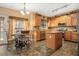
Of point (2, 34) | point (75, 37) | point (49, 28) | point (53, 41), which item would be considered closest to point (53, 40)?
point (53, 41)

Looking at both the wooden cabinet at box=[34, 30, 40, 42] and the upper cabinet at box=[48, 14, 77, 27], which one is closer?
the upper cabinet at box=[48, 14, 77, 27]

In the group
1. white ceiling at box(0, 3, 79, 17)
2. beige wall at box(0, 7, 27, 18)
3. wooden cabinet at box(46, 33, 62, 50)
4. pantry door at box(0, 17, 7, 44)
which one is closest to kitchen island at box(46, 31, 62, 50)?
wooden cabinet at box(46, 33, 62, 50)

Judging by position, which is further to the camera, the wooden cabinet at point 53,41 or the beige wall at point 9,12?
the wooden cabinet at point 53,41

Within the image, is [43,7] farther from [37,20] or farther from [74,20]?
[74,20]

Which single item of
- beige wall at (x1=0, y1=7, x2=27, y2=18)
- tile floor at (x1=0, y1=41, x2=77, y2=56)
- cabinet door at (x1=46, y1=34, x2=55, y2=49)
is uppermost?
beige wall at (x1=0, y1=7, x2=27, y2=18)

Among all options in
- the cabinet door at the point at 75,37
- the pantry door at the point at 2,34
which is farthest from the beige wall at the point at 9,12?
the cabinet door at the point at 75,37

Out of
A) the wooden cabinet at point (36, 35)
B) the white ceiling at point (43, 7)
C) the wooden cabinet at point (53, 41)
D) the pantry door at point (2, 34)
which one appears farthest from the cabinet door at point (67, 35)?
the pantry door at point (2, 34)

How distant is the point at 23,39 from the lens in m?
2.21

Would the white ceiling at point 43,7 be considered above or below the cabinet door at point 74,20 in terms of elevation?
above

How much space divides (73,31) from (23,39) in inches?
38.3

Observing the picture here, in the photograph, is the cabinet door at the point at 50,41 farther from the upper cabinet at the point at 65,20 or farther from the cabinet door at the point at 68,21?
the cabinet door at the point at 68,21

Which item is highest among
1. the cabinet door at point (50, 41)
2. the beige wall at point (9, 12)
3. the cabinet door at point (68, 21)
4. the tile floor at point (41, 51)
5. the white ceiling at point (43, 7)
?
the white ceiling at point (43, 7)

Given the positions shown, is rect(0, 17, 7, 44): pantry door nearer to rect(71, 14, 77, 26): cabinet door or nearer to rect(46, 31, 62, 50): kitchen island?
rect(46, 31, 62, 50): kitchen island

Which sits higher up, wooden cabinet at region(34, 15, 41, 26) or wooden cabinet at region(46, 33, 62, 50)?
wooden cabinet at region(34, 15, 41, 26)
